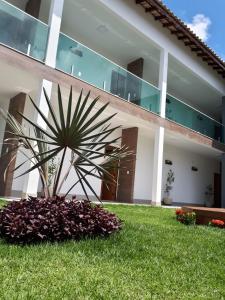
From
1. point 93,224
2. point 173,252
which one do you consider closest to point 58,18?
point 93,224

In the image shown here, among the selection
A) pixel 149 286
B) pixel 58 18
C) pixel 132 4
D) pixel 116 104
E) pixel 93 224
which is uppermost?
pixel 132 4

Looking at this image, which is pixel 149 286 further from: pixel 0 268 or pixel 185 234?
pixel 185 234

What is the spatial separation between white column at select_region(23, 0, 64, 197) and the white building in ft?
0.10

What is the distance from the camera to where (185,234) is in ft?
20.5

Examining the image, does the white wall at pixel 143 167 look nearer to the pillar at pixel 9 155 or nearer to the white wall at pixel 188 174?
the white wall at pixel 188 174

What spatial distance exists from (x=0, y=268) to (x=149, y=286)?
153 centimetres

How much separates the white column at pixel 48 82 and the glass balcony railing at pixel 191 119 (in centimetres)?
634

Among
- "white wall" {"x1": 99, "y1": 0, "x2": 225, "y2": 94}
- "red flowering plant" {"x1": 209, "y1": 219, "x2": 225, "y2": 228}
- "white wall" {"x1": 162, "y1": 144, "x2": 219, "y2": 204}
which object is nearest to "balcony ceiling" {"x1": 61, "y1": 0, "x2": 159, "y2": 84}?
"white wall" {"x1": 99, "y1": 0, "x2": 225, "y2": 94}

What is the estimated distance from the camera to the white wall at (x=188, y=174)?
61.7ft

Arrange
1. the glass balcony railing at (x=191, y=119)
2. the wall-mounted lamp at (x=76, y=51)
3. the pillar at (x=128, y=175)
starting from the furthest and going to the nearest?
1. the pillar at (x=128, y=175)
2. the glass balcony railing at (x=191, y=119)
3. the wall-mounted lamp at (x=76, y=51)

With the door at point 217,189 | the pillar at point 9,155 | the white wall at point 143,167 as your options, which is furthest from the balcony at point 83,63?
the door at point 217,189

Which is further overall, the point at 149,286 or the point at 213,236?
the point at 213,236

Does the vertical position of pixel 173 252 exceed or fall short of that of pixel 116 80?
it falls short

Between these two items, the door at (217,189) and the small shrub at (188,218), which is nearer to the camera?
the small shrub at (188,218)
